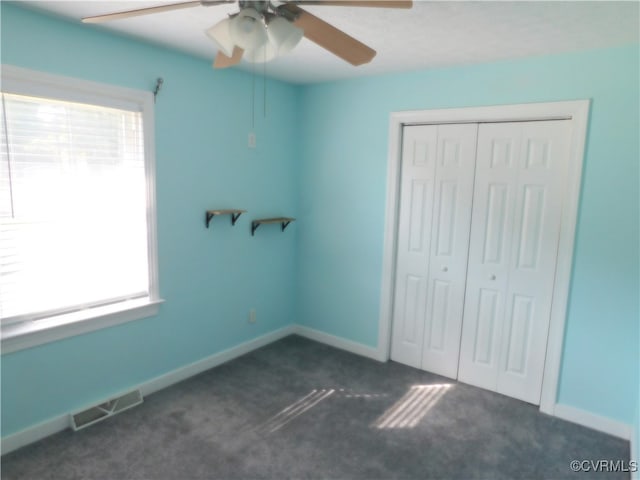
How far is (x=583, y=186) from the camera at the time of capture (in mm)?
2586

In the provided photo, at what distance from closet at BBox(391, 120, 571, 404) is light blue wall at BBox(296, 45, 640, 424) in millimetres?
187

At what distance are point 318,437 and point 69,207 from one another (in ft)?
6.67

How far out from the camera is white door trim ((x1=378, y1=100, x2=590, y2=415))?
2.59 m

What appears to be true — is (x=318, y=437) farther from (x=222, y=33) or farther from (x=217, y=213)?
(x=222, y=33)

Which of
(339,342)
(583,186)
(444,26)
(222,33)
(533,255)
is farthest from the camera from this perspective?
(339,342)

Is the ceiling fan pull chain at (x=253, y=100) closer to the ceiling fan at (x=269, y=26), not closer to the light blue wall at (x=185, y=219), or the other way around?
the light blue wall at (x=185, y=219)

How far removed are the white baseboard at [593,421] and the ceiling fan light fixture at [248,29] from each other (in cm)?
289

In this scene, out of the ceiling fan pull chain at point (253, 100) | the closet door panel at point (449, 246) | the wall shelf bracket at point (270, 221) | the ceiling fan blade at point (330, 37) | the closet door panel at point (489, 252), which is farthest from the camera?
the wall shelf bracket at point (270, 221)

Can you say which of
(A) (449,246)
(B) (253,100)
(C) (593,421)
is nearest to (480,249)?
(A) (449,246)

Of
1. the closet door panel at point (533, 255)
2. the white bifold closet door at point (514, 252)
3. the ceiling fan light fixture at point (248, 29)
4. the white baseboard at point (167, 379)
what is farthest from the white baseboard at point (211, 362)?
the ceiling fan light fixture at point (248, 29)

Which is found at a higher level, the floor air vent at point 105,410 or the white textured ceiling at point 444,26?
the white textured ceiling at point 444,26

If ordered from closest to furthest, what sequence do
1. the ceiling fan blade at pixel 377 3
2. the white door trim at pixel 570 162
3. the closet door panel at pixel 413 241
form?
the ceiling fan blade at pixel 377 3
the white door trim at pixel 570 162
the closet door panel at pixel 413 241

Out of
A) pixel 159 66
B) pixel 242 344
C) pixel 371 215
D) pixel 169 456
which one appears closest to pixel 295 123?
pixel 371 215

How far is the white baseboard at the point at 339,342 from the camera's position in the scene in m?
3.65
